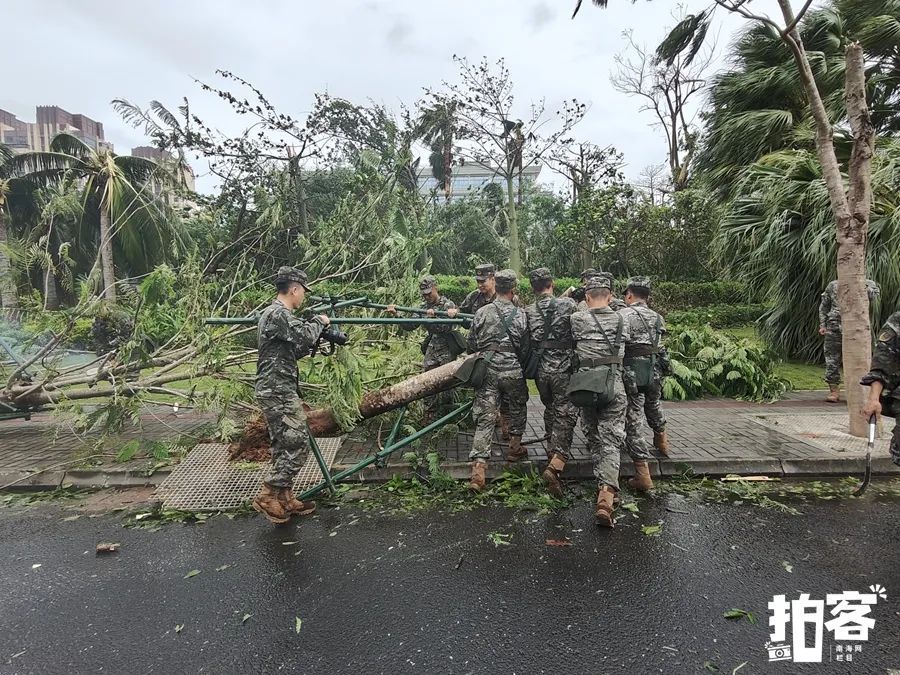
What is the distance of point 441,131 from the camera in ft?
76.5

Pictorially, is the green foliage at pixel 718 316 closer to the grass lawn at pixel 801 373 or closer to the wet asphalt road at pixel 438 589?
the grass lawn at pixel 801 373

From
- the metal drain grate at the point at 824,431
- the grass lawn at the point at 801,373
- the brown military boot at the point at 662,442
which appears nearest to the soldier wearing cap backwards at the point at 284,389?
the brown military boot at the point at 662,442

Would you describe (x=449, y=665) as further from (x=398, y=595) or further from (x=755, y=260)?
(x=755, y=260)

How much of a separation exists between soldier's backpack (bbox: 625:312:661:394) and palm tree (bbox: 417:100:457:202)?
19.2m

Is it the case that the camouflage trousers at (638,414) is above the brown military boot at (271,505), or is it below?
above

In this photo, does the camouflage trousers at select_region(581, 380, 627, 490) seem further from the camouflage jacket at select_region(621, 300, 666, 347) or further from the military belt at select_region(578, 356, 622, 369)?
the camouflage jacket at select_region(621, 300, 666, 347)

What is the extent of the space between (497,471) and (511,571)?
69.8 inches

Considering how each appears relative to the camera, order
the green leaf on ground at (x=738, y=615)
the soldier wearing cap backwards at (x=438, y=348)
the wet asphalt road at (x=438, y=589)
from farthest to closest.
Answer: the soldier wearing cap backwards at (x=438, y=348) → the green leaf on ground at (x=738, y=615) → the wet asphalt road at (x=438, y=589)

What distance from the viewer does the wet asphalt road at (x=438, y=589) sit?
2330mm

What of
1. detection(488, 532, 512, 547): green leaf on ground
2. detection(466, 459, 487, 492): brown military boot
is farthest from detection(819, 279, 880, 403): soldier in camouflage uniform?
detection(488, 532, 512, 547): green leaf on ground

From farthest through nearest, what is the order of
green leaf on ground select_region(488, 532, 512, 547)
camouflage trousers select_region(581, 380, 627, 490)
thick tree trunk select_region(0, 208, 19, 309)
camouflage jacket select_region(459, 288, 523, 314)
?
thick tree trunk select_region(0, 208, 19, 309), camouflage jacket select_region(459, 288, 523, 314), camouflage trousers select_region(581, 380, 627, 490), green leaf on ground select_region(488, 532, 512, 547)

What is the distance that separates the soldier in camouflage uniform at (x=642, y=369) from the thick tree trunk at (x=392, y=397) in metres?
1.64

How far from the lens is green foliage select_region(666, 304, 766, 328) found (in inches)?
568

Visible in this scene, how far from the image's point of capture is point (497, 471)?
15.8ft
